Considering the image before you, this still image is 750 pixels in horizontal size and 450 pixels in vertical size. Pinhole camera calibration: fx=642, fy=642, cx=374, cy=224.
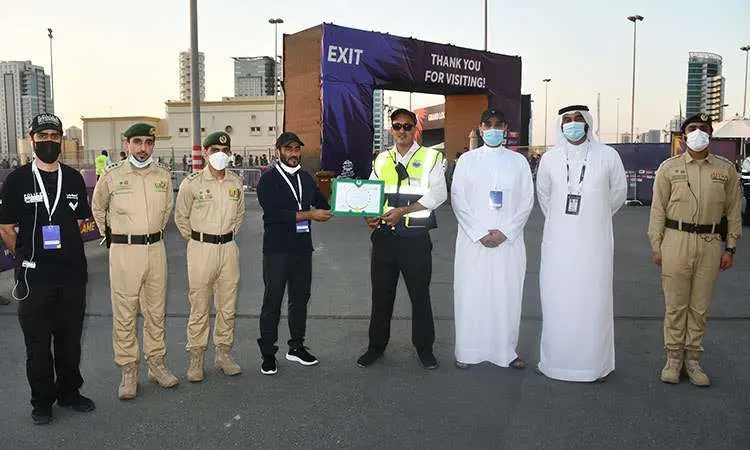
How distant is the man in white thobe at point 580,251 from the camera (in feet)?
16.1

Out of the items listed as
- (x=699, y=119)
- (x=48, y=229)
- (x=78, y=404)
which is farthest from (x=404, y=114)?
(x=78, y=404)

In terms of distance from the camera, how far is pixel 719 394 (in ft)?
15.0

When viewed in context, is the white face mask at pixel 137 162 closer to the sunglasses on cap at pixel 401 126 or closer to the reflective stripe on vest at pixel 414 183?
the reflective stripe on vest at pixel 414 183

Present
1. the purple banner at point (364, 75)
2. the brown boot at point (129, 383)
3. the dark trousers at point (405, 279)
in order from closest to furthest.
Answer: the brown boot at point (129, 383) → the dark trousers at point (405, 279) → the purple banner at point (364, 75)

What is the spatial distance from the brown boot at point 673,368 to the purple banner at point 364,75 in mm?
16057

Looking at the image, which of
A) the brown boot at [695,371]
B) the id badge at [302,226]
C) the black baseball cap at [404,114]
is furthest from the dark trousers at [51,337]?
the brown boot at [695,371]

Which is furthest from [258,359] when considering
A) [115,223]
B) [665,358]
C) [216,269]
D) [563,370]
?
[665,358]

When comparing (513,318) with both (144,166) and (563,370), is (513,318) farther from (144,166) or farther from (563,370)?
(144,166)

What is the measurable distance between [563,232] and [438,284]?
3.70 meters

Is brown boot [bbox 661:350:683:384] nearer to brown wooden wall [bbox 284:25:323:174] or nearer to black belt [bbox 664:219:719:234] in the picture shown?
black belt [bbox 664:219:719:234]

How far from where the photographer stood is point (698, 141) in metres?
4.84

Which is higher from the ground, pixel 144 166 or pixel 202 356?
pixel 144 166

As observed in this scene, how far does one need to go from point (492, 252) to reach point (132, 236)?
2.76 meters

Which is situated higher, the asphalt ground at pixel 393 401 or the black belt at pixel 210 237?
the black belt at pixel 210 237
